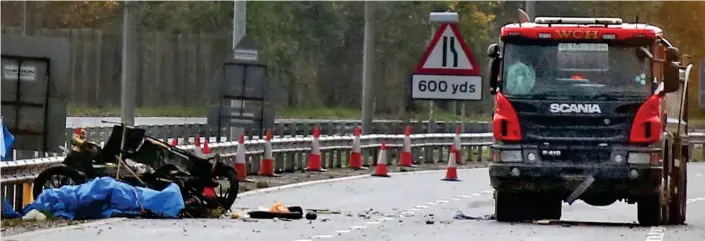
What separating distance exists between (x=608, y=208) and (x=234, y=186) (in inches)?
270

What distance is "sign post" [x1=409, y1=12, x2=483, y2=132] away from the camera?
84.6 feet

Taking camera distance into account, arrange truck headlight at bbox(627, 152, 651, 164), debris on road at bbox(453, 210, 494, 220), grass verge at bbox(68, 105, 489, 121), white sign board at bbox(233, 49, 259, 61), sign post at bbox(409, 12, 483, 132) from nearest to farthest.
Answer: truck headlight at bbox(627, 152, 651, 164), debris on road at bbox(453, 210, 494, 220), sign post at bbox(409, 12, 483, 132), white sign board at bbox(233, 49, 259, 61), grass verge at bbox(68, 105, 489, 121)

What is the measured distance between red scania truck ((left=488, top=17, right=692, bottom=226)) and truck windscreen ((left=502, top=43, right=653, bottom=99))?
0.01 m

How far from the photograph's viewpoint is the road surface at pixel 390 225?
1795cm

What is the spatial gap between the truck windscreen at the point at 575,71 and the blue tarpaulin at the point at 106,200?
393 cm

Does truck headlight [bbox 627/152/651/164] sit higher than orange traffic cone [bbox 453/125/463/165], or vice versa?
truck headlight [bbox 627/152/651/164]

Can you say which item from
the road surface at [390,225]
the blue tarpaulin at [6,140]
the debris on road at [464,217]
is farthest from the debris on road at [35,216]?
the debris on road at [464,217]

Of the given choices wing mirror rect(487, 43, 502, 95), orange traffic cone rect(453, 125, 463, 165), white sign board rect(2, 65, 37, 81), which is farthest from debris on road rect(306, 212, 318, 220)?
orange traffic cone rect(453, 125, 463, 165)

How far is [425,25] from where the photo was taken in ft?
204

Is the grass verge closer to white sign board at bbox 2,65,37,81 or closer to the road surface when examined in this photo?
the road surface

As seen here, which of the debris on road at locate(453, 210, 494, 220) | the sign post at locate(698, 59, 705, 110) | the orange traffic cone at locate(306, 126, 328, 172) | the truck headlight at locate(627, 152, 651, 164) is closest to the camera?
the truck headlight at locate(627, 152, 651, 164)

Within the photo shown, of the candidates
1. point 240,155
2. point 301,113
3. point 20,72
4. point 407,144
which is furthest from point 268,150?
point 301,113

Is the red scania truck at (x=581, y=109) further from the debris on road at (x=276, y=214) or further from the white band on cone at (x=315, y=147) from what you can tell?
the white band on cone at (x=315, y=147)

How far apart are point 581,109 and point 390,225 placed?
2.69 metres
